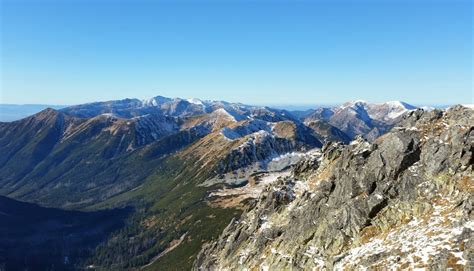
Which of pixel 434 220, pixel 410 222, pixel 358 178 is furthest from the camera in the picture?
pixel 358 178

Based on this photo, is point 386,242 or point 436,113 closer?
point 386,242

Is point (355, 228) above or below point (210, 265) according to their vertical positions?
above

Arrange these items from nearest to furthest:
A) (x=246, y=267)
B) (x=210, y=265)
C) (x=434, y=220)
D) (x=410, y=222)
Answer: (x=434, y=220) < (x=410, y=222) < (x=246, y=267) < (x=210, y=265)

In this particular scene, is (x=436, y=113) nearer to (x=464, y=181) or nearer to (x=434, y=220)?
(x=464, y=181)

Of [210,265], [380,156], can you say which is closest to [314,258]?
[380,156]

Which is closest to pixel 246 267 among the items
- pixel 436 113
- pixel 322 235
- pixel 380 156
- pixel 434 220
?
pixel 322 235

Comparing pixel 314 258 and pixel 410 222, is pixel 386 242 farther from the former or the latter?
pixel 314 258

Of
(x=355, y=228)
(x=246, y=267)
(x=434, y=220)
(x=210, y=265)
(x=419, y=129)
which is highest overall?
(x=419, y=129)
